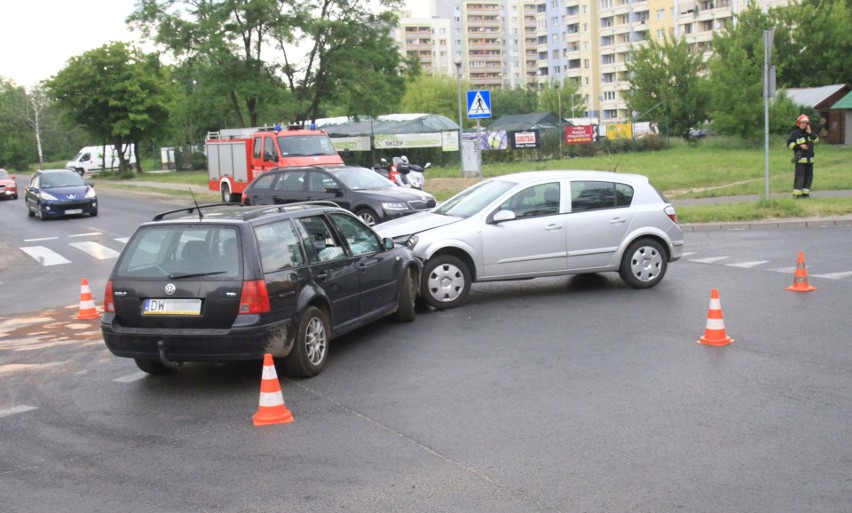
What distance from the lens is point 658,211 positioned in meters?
11.7

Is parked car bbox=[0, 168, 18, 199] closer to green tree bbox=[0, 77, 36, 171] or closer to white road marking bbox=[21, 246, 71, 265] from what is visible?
white road marking bbox=[21, 246, 71, 265]

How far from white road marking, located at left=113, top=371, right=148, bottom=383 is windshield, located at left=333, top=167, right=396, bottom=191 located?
11199 mm

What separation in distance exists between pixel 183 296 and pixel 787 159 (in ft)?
107

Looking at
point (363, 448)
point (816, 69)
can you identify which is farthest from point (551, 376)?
point (816, 69)

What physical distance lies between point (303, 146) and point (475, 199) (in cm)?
1644

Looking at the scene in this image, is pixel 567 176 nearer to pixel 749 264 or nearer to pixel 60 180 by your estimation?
pixel 749 264

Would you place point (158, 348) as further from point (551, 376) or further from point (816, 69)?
point (816, 69)

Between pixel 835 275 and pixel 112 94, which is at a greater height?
pixel 112 94

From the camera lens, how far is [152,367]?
827 centimetres

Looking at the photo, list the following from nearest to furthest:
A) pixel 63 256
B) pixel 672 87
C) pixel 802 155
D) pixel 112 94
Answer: pixel 63 256 < pixel 802 155 < pixel 672 87 < pixel 112 94

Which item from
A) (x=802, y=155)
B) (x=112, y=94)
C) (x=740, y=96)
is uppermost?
(x=112, y=94)

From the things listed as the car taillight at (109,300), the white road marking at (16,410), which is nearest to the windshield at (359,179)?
the car taillight at (109,300)

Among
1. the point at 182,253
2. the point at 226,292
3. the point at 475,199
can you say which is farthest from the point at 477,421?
the point at 475,199

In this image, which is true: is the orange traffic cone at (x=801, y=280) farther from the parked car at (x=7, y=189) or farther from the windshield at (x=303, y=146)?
the parked car at (x=7, y=189)
